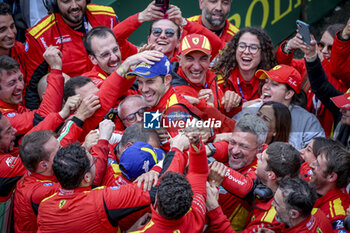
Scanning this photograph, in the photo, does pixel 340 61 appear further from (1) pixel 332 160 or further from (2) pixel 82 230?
(2) pixel 82 230

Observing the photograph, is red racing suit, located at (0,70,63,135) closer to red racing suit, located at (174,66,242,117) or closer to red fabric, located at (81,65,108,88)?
red fabric, located at (81,65,108,88)

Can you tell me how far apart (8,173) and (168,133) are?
1454 mm

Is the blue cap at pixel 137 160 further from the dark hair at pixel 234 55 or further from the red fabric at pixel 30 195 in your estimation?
the dark hair at pixel 234 55

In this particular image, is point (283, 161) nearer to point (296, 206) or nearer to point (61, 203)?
point (296, 206)

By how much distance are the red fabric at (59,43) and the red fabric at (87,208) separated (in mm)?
2904

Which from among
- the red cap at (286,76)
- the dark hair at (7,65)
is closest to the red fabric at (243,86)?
the red cap at (286,76)

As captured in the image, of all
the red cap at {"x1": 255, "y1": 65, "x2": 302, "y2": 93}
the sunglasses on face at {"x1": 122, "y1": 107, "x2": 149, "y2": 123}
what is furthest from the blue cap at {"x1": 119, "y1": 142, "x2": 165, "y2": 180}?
the red cap at {"x1": 255, "y1": 65, "x2": 302, "y2": 93}

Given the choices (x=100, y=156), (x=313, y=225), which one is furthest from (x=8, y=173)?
(x=313, y=225)

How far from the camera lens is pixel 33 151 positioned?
368 centimetres

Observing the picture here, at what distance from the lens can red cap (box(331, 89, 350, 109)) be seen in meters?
4.61

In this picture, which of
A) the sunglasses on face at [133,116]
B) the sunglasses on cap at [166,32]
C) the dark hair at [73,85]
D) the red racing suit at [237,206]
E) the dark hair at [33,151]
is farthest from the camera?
Result: the sunglasses on cap at [166,32]

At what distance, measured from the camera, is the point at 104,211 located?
3230 mm

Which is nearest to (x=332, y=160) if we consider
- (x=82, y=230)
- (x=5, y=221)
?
(x=82, y=230)

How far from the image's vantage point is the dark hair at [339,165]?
12.5 feet
